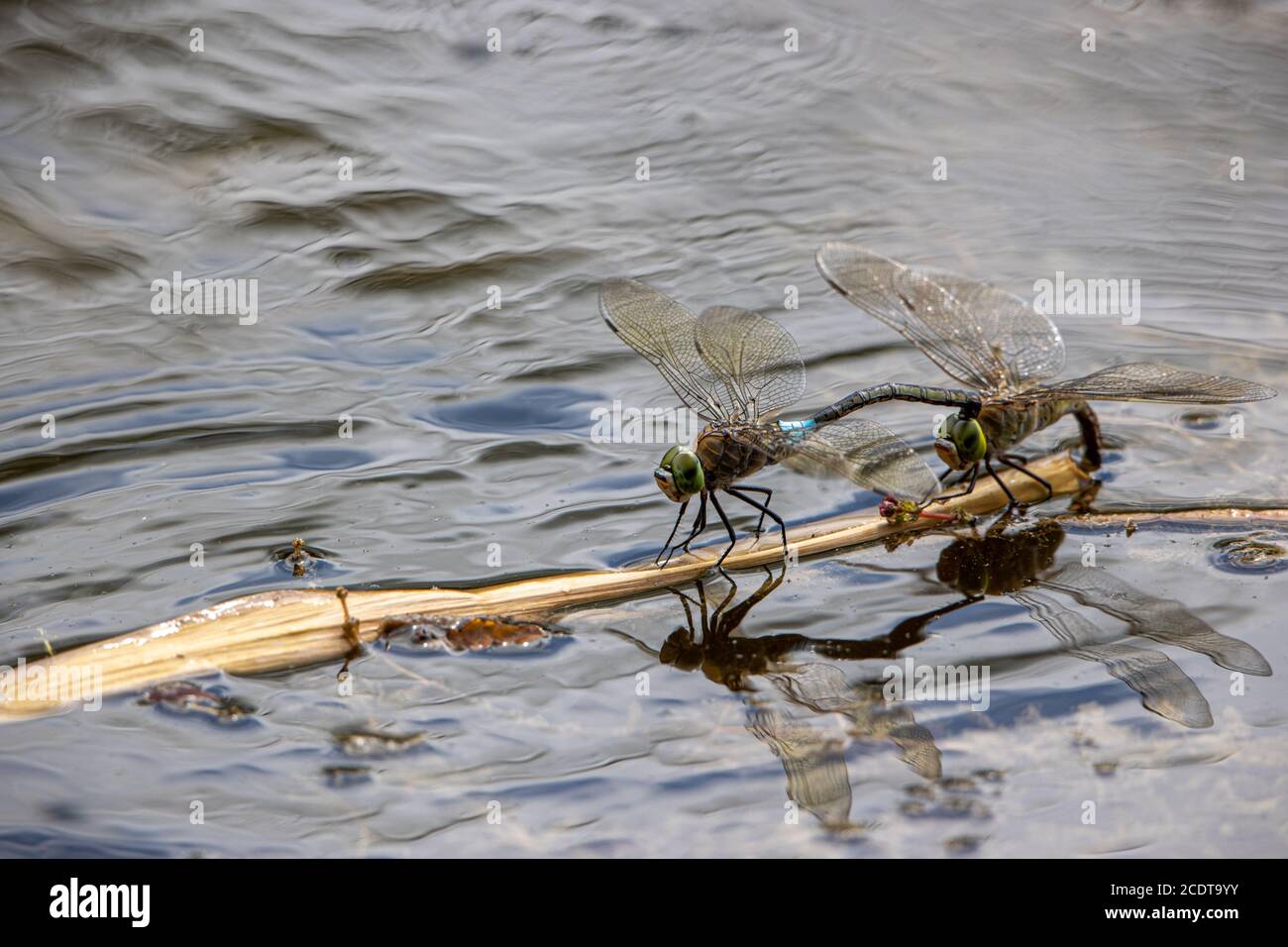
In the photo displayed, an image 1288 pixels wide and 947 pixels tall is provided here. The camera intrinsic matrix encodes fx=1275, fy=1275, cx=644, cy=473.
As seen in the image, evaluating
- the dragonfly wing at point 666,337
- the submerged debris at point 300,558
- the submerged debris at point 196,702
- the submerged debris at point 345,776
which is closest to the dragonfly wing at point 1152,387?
the dragonfly wing at point 666,337

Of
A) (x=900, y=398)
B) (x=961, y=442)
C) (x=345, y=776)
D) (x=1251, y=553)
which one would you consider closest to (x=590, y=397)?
(x=900, y=398)

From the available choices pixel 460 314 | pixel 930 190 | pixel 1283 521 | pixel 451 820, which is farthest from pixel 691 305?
pixel 451 820

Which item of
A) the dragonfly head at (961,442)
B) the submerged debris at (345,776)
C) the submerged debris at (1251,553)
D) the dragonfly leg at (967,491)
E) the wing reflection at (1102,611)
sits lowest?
the submerged debris at (345,776)

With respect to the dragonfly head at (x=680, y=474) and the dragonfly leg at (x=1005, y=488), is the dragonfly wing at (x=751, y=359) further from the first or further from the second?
the dragonfly leg at (x=1005, y=488)

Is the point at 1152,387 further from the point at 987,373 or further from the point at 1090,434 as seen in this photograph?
the point at 987,373

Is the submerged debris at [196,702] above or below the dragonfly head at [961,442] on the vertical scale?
below

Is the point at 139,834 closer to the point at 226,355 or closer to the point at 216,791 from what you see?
the point at 216,791

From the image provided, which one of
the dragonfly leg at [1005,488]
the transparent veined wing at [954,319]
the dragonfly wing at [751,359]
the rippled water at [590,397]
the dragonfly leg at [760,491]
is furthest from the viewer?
the transparent veined wing at [954,319]

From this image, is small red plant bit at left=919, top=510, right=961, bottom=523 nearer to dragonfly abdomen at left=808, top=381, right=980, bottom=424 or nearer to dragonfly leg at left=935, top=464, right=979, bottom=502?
dragonfly leg at left=935, top=464, right=979, bottom=502
